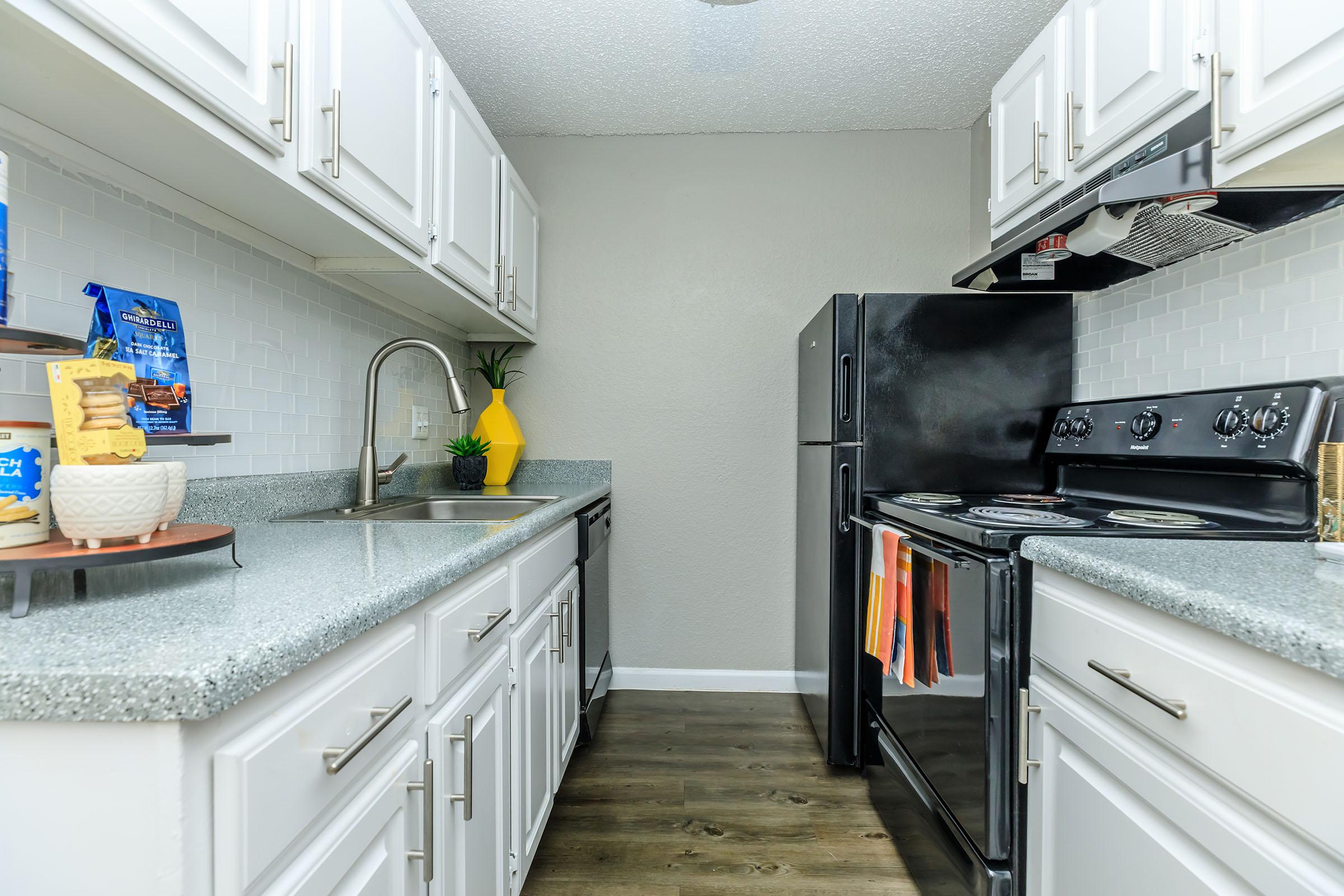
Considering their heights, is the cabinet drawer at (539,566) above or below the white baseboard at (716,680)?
above

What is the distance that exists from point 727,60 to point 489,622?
2050 millimetres

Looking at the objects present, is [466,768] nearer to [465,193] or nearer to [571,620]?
[571,620]

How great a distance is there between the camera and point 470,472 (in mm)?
2418

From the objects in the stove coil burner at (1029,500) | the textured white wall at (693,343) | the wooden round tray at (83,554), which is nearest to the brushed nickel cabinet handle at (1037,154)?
the stove coil burner at (1029,500)

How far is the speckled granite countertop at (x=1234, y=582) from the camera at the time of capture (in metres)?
0.64

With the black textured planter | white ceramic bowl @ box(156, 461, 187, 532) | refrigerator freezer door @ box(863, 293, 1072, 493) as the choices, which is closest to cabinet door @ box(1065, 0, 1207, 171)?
refrigerator freezer door @ box(863, 293, 1072, 493)

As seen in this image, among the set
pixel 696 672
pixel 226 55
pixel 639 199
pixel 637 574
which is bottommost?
pixel 696 672

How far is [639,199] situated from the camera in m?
2.90

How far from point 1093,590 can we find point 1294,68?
2.78 ft

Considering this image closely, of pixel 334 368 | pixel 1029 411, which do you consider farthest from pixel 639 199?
pixel 1029 411

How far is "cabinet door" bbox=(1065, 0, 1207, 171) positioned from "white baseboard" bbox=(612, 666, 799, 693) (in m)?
2.15

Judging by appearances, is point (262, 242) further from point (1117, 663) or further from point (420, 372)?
point (1117, 663)

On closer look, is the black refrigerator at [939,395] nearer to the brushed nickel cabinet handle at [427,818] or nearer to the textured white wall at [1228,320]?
the textured white wall at [1228,320]

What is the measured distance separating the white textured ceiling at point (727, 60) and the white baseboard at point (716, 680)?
7.51 ft
